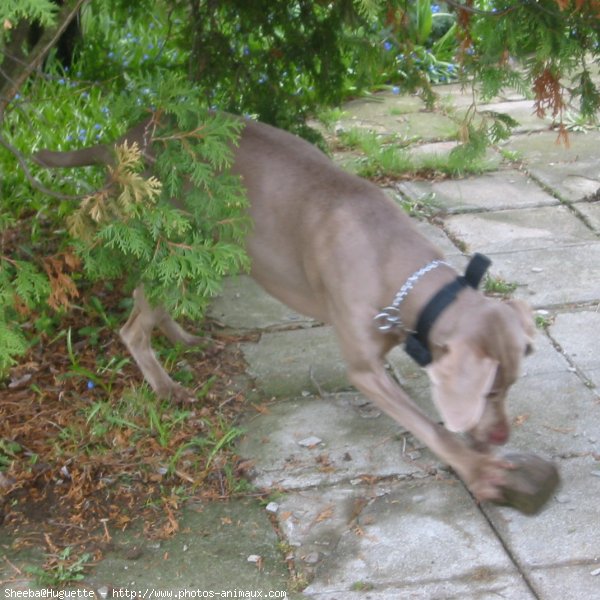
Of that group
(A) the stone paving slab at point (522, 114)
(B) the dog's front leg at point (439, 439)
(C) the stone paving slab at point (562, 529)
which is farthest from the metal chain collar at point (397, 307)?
(A) the stone paving slab at point (522, 114)

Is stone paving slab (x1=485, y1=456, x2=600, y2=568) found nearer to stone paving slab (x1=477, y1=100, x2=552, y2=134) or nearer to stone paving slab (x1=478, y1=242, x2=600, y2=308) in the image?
stone paving slab (x1=478, y1=242, x2=600, y2=308)

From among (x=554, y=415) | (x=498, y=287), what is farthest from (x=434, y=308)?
(x=498, y=287)

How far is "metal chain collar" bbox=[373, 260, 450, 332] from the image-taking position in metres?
3.56

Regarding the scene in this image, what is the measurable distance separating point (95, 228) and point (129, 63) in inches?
166

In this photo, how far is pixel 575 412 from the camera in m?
4.06

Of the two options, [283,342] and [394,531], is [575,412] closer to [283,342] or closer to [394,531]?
[394,531]

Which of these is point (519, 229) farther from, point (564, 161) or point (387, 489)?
point (387, 489)

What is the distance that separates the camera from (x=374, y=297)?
366 cm

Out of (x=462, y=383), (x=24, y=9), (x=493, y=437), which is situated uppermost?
(x=24, y=9)

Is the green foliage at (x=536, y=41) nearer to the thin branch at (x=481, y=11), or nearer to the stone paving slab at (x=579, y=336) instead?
the thin branch at (x=481, y=11)

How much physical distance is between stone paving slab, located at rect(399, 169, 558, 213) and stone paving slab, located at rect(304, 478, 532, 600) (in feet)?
9.27

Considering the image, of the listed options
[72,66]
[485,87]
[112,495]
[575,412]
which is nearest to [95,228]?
[112,495]

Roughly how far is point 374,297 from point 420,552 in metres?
0.85

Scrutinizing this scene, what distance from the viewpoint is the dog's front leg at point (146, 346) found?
4320 millimetres
